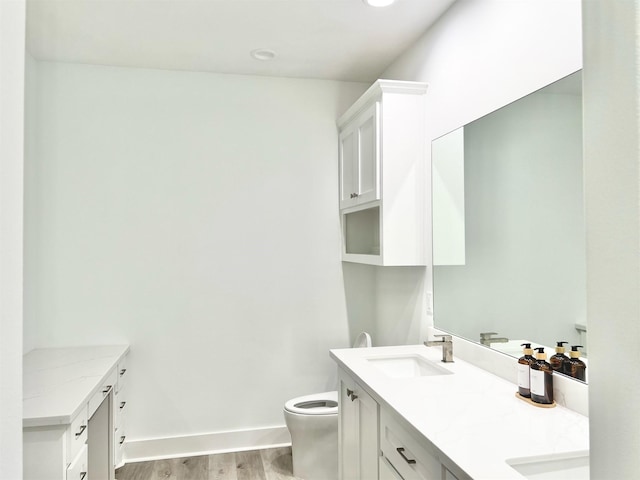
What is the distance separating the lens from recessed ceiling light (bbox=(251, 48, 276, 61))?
9.18 feet

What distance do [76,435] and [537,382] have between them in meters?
1.75

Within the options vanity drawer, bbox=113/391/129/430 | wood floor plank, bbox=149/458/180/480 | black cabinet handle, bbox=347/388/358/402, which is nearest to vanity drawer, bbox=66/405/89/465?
vanity drawer, bbox=113/391/129/430

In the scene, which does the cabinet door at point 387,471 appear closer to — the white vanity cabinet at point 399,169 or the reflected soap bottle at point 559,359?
the reflected soap bottle at point 559,359

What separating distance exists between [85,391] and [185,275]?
119 cm

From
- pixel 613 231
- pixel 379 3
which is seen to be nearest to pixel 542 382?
pixel 613 231

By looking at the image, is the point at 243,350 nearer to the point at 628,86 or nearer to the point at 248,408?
the point at 248,408

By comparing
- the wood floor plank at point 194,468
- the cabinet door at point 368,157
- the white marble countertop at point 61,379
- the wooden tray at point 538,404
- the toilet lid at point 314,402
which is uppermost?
the cabinet door at point 368,157

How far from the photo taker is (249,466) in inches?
114

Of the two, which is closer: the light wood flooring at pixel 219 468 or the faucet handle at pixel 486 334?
the faucet handle at pixel 486 334

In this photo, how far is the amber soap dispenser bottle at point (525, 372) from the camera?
157 centimetres

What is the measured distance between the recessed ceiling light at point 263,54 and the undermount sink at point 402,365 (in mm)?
1927

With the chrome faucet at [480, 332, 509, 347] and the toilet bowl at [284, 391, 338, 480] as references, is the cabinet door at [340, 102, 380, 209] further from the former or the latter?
the toilet bowl at [284, 391, 338, 480]

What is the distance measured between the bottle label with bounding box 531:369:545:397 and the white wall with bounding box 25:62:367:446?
189cm

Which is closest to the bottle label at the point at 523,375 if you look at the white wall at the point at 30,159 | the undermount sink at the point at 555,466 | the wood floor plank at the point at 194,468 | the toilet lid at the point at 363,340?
the undermount sink at the point at 555,466
